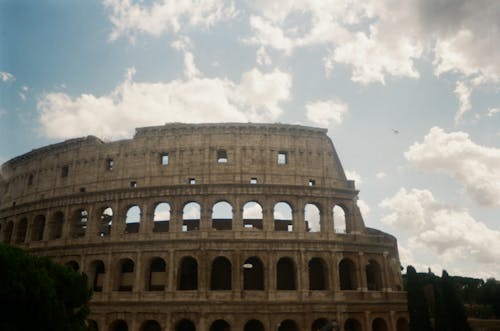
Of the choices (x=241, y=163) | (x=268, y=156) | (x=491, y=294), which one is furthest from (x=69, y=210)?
(x=491, y=294)

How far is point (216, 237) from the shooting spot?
26281mm

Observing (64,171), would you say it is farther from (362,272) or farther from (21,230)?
(362,272)

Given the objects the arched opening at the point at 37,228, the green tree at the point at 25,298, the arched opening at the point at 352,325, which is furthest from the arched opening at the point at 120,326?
the arched opening at the point at 352,325

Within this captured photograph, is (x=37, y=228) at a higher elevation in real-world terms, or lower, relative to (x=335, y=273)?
higher

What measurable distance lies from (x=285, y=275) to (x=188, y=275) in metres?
6.79

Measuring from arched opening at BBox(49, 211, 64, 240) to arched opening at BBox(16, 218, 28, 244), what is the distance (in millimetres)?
3004

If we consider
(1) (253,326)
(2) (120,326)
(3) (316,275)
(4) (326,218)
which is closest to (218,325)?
(1) (253,326)

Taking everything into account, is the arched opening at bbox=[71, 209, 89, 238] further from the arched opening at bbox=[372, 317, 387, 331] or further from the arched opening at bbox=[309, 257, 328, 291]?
the arched opening at bbox=[372, 317, 387, 331]

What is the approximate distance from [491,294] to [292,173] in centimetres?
4165

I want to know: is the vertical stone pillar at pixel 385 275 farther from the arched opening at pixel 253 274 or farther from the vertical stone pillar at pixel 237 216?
the vertical stone pillar at pixel 237 216

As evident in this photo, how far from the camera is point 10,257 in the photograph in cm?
1417

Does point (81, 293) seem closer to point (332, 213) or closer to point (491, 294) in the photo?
point (332, 213)

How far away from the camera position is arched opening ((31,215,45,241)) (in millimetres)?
31062

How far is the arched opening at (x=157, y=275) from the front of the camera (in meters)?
27.6
